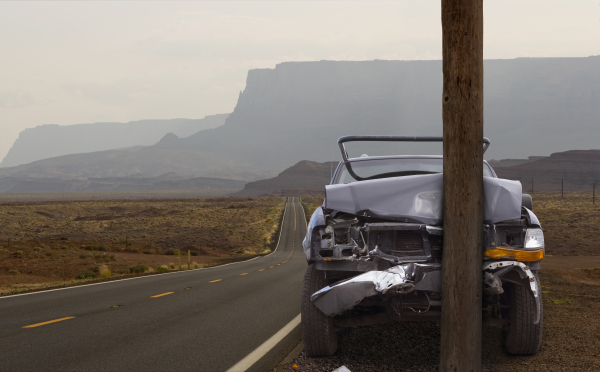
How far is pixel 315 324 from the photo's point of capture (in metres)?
4.84

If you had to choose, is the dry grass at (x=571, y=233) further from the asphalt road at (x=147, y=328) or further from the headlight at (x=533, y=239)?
the headlight at (x=533, y=239)

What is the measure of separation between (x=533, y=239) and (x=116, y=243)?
37.3 meters

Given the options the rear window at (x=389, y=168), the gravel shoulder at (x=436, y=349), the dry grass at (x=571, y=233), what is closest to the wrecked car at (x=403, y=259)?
the gravel shoulder at (x=436, y=349)

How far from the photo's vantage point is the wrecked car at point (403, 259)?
170 inches

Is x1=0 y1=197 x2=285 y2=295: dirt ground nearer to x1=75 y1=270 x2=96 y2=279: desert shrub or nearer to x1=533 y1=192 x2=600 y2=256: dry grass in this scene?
x1=75 y1=270 x2=96 y2=279: desert shrub

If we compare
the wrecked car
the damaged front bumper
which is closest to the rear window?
the wrecked car

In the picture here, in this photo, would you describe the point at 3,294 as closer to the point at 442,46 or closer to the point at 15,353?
the point at 15,353

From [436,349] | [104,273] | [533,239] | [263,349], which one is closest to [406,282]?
[533,239]

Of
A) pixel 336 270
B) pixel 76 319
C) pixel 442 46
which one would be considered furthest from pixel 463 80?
pixel 76 319

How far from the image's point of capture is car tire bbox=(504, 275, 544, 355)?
4.62m

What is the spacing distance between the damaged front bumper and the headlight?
9.5 inches

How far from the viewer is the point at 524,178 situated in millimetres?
167875

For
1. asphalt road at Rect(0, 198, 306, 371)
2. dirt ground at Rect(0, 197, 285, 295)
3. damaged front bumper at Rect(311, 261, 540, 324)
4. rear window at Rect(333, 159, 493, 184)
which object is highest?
rear window at Rect(333, 159, 493, 184)

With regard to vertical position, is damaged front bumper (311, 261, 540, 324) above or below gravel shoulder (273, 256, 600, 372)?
above
